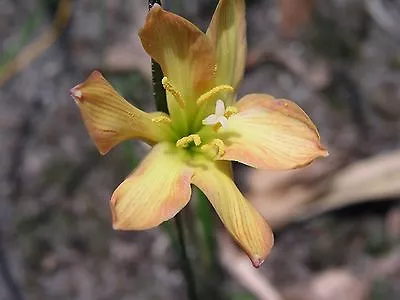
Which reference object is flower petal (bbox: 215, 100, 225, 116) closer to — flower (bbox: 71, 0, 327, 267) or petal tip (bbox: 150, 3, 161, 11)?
flower (bbox: 71, 0, 327, 267)

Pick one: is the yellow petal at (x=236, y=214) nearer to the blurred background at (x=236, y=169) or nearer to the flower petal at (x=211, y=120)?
the flower petal at (x=211, y=120)

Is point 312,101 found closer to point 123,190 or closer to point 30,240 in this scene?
point 30,240

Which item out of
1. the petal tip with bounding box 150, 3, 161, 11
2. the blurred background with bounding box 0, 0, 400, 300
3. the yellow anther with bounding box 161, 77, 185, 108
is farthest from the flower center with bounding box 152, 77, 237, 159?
the blurred background with bounding box 0, 0, 400, 300

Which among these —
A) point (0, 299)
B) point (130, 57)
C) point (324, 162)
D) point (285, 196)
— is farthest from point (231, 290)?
point (130, 57)

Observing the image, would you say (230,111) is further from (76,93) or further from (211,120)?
(76,93)

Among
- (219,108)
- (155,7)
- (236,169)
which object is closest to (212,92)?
(219,108)

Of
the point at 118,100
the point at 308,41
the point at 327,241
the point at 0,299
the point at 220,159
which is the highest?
the point at 118,100

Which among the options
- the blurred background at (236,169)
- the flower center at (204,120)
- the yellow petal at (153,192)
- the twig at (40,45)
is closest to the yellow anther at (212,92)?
the flower center at (204,120)
